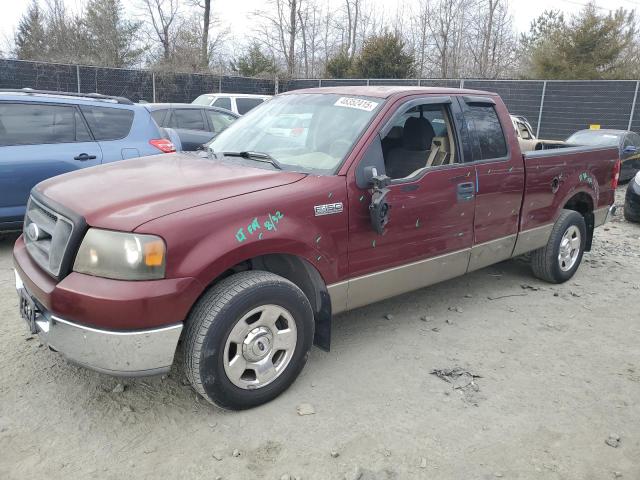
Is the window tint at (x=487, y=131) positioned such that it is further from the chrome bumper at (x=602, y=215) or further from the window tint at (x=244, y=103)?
the window tint at (x=244, y=103)

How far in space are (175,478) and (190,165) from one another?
192cm

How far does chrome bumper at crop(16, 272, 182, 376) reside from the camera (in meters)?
2.58

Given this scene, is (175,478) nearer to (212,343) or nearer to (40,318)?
(212,343)

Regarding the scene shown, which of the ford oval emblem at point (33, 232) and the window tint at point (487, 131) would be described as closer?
the ford oval emblem at point (33, 232)

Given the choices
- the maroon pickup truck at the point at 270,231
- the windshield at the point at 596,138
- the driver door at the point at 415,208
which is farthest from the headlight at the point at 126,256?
the windshield at the point at 596,138

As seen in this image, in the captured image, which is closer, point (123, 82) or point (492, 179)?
point (492, 179)

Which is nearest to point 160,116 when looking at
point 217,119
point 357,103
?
point 217,119

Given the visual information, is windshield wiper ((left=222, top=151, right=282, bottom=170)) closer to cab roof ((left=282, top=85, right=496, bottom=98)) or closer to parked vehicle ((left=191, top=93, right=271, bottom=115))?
cab roof ((left=282, top=85, right=496, bottom=98))

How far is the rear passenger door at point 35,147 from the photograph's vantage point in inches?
213

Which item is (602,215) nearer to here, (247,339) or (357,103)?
(357,103)

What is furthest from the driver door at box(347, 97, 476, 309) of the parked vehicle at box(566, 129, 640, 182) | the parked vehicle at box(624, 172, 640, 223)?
the parked vehicle at box(566, 129, 640, 182)

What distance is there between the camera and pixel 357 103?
3.78 metres

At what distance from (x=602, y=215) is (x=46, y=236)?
5381 mm

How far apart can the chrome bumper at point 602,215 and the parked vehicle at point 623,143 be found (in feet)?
20.2
